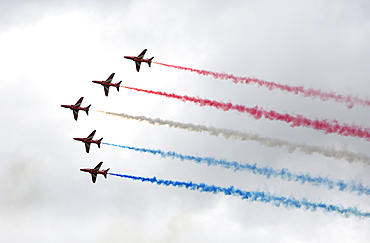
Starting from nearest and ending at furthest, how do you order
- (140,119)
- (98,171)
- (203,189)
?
(203,189) → (140,119) → (98,171)

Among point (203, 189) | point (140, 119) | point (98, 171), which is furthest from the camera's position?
point (98, 171)

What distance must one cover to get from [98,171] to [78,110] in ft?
42.7

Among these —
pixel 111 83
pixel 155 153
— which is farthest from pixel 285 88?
pixel 111 83

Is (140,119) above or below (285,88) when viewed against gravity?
below

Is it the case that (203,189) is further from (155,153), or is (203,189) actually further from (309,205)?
(309,205)

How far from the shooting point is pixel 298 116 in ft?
265

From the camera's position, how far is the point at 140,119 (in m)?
86.2

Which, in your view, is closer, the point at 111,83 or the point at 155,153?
the point at 155,153

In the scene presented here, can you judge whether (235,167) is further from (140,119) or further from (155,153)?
(140,119)

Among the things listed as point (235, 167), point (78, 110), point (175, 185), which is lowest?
point (175, 185)

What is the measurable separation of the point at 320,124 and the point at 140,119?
3114 centimetres

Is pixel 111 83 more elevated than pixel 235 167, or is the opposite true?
pixel 111 83

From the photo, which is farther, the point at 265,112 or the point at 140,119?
the point at 140,119

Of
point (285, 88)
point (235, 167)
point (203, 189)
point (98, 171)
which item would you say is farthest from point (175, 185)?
point (285, 88)
